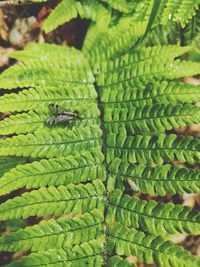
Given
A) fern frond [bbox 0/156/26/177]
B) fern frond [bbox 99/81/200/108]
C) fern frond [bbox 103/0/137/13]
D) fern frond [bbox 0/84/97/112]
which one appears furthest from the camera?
fern frond [bbox 103/0/137/13]

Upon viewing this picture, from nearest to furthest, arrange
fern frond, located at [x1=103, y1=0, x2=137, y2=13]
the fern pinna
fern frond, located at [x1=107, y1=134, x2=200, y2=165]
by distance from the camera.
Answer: the fern pinna → fern frond, located at [x1=107, y1=134, x2=200, y2=165] → fern frond, located at [x1=103, y1=0, x2=137, y2=13]

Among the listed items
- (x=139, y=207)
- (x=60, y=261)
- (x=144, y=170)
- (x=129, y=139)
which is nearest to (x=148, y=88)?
(x=129, y=139)

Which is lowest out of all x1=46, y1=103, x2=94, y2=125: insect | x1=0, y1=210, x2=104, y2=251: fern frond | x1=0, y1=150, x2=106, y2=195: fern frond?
x1=0, y1=210, x2=104, y2=251: fern frond

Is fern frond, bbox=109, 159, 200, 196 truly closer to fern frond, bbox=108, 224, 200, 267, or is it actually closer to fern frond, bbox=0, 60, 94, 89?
fern frond, bbox=108, 224, 200, 267

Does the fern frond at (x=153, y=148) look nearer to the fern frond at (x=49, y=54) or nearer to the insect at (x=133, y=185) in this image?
the insect at (x=133, y=185)

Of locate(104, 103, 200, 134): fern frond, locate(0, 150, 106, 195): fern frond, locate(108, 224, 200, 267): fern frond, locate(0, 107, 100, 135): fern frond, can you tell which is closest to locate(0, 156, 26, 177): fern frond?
locate(0, 107, 100, 135): fern frond

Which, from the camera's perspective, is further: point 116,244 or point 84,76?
point 84,76

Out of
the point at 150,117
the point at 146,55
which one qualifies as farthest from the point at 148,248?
the point at 146,55

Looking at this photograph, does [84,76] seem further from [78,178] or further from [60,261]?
[60,261]
